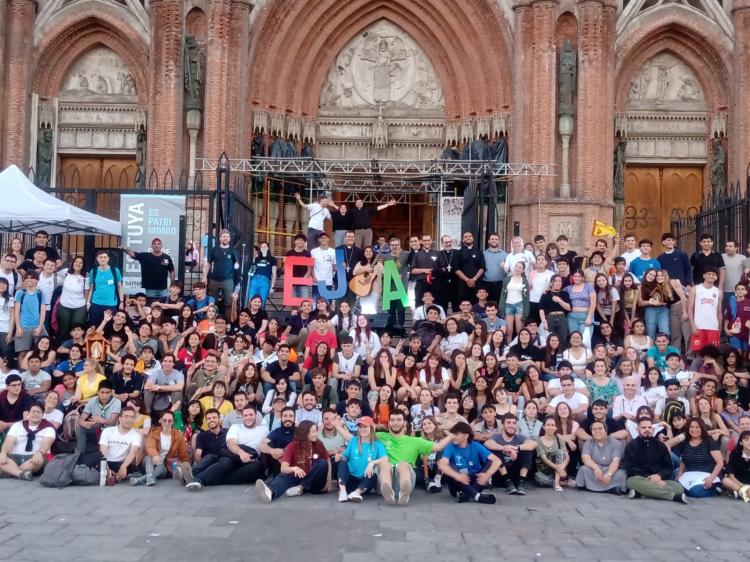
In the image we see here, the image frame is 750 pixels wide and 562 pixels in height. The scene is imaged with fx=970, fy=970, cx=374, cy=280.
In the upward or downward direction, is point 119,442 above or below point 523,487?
above

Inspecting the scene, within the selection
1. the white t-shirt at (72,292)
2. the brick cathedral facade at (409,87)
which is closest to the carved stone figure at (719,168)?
the brick cathedral facade at (409,87)

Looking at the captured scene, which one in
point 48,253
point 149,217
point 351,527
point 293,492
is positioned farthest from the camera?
point 149,217

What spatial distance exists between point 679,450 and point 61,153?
18.7 m

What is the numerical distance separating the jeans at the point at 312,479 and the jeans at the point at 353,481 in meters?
0.22

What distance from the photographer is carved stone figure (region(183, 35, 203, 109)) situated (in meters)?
23.0

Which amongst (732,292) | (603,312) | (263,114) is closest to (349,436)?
(603,312)

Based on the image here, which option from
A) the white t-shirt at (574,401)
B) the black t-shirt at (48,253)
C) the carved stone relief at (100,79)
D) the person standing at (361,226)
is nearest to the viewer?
the white t-shirt at (574,401)

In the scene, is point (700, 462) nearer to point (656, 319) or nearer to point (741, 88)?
point (656, 319)

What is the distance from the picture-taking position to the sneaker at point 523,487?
32.8 feet

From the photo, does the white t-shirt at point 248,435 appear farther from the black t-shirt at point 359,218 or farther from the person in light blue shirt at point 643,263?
the person in light blue shirt at point 643,263

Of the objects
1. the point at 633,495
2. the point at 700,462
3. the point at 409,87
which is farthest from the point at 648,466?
the point at 409,87

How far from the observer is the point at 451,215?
23.5 meters

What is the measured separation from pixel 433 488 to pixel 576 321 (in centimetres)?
408

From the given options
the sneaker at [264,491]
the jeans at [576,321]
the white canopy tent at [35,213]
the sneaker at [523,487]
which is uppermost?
the white canopy tent at [35,213]
